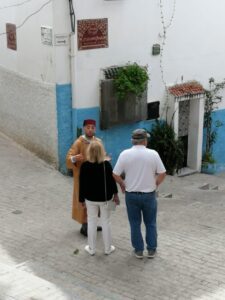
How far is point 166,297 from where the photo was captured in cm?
587

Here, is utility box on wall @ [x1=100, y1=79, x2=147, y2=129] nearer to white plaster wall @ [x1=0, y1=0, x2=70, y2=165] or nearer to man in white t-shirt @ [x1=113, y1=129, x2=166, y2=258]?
white plaster wall @ [x1=0, y1=0, x2=70, y2=165]

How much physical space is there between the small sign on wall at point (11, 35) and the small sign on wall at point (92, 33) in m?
1.84

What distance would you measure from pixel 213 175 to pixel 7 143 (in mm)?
5043

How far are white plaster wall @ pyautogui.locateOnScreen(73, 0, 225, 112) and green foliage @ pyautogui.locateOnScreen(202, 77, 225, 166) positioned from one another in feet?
0.64

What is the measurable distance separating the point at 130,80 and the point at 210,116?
129 inches

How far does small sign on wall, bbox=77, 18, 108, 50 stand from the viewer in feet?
34.3

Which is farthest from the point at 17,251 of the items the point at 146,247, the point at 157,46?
the point at 157,46

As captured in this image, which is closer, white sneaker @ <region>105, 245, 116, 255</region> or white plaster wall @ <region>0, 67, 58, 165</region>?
white sneaker @ <region>105, 245, 116, 255</region>

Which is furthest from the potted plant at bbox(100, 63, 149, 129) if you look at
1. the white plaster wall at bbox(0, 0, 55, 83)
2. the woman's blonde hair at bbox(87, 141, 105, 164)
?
the woman's blonde hair at bbox(87, 141, 105, 164)

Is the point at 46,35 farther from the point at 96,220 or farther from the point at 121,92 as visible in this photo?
the point at 96,220

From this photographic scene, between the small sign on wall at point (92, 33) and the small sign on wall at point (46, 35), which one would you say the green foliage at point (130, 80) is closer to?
the small sign on wall at point (92, 33)

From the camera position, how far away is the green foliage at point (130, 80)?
11.0 metres

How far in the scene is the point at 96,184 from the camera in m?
6.61

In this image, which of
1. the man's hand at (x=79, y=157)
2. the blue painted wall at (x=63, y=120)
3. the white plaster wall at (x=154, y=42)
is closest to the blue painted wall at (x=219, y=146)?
the white plaster wall at (x=154, y=42)
